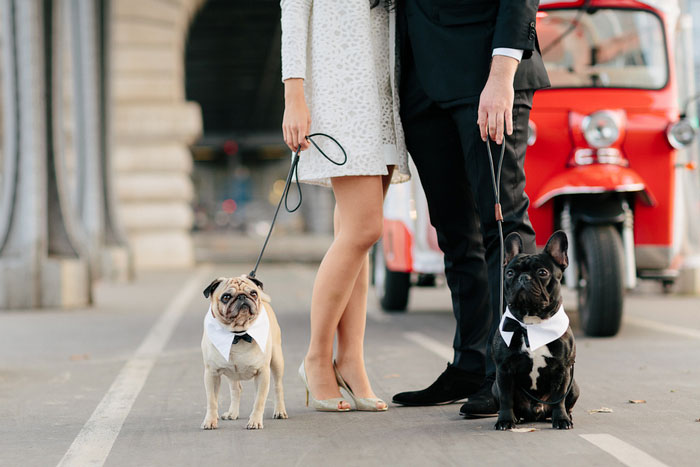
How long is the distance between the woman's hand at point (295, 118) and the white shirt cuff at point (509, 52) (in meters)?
0.77

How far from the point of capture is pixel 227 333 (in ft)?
13.4

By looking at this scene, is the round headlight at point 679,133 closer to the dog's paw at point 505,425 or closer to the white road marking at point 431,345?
the white road marking at point 431,345

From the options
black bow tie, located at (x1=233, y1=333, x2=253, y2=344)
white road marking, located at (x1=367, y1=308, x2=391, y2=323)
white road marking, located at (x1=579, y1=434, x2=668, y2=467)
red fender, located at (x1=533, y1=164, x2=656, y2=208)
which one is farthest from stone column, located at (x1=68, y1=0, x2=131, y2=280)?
white road marking, located at (x1=579, y1=434, x2=668, y2=467)

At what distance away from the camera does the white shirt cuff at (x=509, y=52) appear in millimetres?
4176

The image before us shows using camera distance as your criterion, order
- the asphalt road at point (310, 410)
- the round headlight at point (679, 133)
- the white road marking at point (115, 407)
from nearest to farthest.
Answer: the asphalt road at point (310, 410) → the white road marking at point (115, 407) → the round headlight at point (679, 133)

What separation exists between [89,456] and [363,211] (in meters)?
1.42

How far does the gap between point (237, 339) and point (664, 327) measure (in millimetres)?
4736

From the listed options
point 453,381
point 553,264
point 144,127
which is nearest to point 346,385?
point 453,381

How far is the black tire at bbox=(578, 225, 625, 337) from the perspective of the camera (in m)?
7.13

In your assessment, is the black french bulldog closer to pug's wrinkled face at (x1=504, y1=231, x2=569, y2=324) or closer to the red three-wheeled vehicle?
pug's wrinkled face at (x1=504, y1=231, x2=569, y2=324)

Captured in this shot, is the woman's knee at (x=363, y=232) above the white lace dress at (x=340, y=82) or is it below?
below

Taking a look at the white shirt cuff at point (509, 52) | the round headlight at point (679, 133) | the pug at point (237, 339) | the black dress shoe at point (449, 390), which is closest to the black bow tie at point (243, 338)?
the pug at point (237, 339)

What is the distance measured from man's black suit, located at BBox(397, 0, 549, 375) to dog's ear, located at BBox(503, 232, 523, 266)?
0.26m

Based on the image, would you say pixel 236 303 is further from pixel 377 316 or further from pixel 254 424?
pixel 377 316
